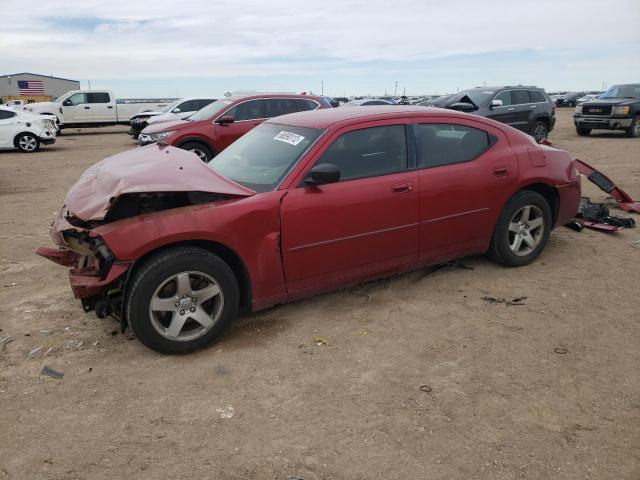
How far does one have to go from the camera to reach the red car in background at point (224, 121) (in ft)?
34.6

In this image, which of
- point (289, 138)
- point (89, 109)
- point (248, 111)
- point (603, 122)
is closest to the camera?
point (289, 138)

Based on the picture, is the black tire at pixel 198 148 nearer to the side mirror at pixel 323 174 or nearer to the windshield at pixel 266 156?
the windshield at pixel 266 156

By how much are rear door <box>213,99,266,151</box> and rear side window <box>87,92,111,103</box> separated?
17170 mm

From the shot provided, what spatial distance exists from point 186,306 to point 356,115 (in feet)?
Result: 6.95

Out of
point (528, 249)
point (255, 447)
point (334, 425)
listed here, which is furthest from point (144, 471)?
point (528, 249)

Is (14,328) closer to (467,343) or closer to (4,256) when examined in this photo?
(4,256)

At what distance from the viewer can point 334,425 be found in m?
2.88

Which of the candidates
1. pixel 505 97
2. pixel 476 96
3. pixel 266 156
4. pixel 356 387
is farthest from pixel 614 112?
pixel 356 387

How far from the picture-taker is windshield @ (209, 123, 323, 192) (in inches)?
159

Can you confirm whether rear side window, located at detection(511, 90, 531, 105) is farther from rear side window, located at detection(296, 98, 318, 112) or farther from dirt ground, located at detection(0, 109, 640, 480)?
dirt ground, located at detection(0, 109, 640, 480)

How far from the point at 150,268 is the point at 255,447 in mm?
1388

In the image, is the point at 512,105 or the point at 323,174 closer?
the point at 323,174

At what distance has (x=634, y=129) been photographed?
17359 mm

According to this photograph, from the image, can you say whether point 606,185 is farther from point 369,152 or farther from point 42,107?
point 42,107
